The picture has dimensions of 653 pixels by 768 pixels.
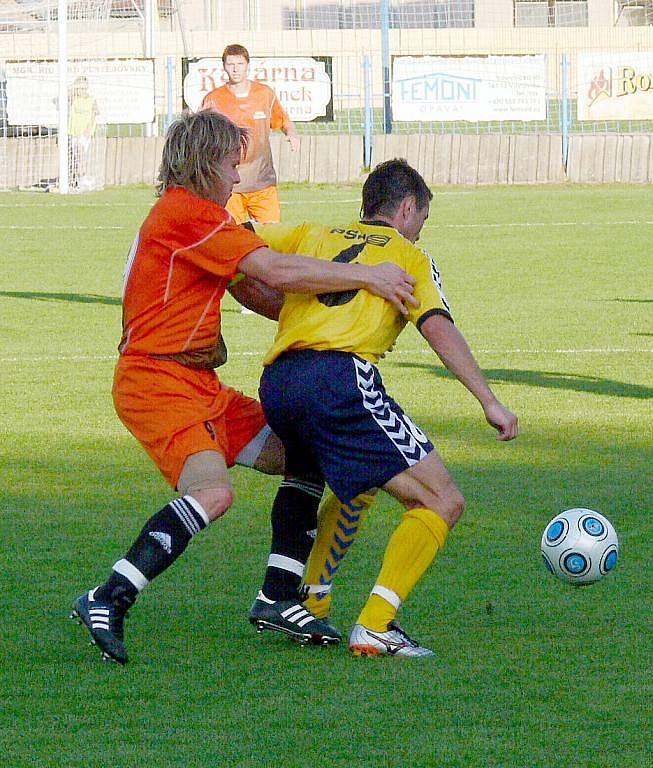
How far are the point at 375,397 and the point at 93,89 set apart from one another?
27.6 meters

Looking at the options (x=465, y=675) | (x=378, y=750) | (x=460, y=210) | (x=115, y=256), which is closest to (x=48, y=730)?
(x=378, y=750)

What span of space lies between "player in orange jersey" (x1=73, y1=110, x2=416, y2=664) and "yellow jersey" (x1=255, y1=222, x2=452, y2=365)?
0.10 m

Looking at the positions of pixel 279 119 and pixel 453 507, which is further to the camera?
pixel 279 119

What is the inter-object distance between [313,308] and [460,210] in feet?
66.6

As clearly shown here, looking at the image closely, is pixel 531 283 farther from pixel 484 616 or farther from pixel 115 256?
pixel 484 616

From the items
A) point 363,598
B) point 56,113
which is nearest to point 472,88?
point 56,113

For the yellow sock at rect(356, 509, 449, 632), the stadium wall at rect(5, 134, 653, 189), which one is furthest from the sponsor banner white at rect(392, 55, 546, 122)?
the yellow sock at rect(356, 509, 449, 632)

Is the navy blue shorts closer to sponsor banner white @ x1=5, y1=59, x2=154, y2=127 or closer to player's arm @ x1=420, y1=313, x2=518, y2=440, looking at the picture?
player's arm @ x1=420, y1=313, x2=518, y2=440

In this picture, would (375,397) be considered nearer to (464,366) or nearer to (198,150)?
(464,366)

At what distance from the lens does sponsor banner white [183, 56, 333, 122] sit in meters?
31.6

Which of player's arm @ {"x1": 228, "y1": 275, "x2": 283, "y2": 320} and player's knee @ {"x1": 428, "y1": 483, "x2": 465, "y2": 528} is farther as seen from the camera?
player's arm @ {"x1": 228, "y1": 275, "x2": 283, "y2": 320}

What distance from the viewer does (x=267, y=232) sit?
497 centimetres

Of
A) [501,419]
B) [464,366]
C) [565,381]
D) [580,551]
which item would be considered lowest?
[565,381]

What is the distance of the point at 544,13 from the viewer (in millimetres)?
55062
